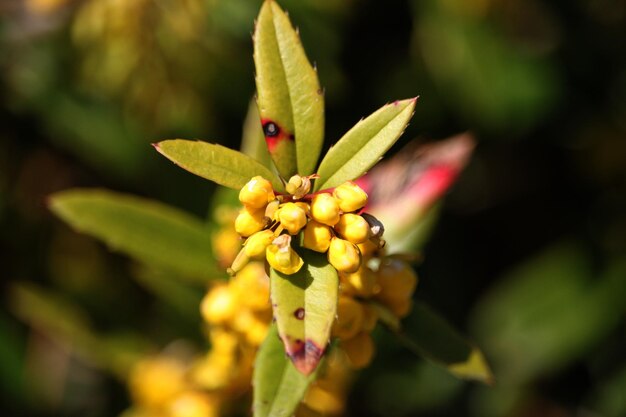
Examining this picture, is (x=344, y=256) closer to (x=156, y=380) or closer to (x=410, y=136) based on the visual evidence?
(x=156, y=380)

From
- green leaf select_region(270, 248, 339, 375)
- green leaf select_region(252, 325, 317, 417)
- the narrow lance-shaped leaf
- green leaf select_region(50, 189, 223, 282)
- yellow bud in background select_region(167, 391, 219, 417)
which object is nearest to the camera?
green leaf select_region(270, 248, 339, 375)

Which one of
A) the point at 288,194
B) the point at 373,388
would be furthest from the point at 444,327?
the point at 373,388

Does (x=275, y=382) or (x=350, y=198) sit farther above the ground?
(x=350, y=198)

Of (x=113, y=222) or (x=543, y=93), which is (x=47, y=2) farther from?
(x=543, y=93)

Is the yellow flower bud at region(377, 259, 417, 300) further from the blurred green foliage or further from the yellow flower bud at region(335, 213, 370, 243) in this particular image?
the blurred green foliage

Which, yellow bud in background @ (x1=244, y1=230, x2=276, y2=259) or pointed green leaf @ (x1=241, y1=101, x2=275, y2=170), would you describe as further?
pointed green leaf @ (x1=241, y1=101, x2=275, y2=170)

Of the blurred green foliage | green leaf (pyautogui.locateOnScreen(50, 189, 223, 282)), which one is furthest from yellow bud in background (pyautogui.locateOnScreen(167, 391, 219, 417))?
the blurred green foliage

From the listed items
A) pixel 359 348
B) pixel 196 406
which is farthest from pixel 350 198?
pixel 196 406
